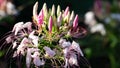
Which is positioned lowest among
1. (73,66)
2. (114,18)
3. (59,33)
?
(73,66)

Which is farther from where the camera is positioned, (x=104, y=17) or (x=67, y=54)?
(x=104, y=17)

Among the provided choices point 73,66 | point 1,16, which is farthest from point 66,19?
point 1,16

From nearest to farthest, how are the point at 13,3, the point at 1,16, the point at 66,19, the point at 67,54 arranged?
the point at 67,54
the point at 66,19
the point at 1,16
the point at 13,3

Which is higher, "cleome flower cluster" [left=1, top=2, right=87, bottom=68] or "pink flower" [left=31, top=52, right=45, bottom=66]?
"cleome flower cluster" [left=1, top=2, right=87, bottom=68]

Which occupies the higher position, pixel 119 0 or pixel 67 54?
pixel 119 0

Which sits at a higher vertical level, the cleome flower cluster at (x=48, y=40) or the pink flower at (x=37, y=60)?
the cleome flower cluster at (x=48, y=40)

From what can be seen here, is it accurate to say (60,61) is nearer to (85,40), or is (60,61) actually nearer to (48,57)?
(48,57)

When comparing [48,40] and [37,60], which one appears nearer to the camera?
[37,60]

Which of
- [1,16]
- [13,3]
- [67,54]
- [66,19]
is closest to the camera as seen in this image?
[67,54]
